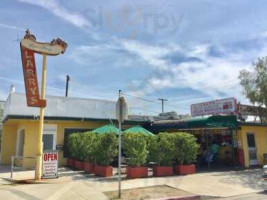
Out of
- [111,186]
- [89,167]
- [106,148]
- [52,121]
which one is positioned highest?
[52,121]

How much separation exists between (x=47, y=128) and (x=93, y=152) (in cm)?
575

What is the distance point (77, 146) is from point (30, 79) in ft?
17.0

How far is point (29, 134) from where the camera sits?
17938 mm

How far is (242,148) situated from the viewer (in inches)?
727

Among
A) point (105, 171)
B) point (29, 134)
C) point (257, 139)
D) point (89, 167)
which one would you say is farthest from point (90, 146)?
point (257, 139)

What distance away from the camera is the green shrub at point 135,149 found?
13266mm

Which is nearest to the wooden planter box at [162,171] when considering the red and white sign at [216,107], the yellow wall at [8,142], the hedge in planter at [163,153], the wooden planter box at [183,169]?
the hedge in planter at [163,153]

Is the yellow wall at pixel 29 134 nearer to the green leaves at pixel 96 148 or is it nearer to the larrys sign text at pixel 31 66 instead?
the green leaves at pixel 96 148

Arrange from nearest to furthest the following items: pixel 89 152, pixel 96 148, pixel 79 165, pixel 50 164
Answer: pixel 50 164, pixel 96 148, pixel 89 152, pixel 79 165

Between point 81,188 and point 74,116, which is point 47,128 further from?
point 81,188

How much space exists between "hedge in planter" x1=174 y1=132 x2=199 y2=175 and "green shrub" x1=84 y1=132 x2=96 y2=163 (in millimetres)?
3991

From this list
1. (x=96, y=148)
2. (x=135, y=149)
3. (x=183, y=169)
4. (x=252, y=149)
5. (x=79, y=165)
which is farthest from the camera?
(x=252, y=149)

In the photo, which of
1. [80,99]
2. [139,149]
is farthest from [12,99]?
[139,149]

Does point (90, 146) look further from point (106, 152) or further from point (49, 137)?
point (49, 137)
